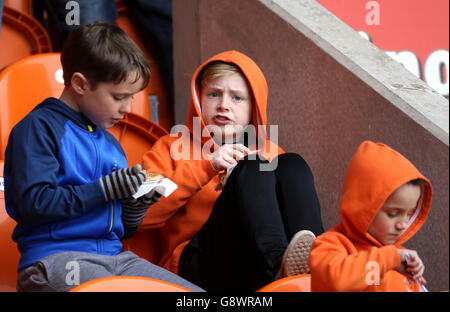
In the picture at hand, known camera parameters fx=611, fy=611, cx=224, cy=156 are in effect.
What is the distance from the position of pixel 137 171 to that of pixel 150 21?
158 cm

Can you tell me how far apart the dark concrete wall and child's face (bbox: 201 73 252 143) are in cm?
30

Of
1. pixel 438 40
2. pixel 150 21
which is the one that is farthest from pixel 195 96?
pixel 438 40

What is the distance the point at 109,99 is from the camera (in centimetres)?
148

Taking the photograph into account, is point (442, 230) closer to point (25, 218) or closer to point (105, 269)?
point (105, 269)

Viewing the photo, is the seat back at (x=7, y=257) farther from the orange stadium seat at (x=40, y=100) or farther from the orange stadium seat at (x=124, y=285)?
the orange stadium seat at (x=124, y=285)

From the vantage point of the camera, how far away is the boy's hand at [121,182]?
1406 mm

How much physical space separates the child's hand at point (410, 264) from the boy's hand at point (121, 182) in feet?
1.97

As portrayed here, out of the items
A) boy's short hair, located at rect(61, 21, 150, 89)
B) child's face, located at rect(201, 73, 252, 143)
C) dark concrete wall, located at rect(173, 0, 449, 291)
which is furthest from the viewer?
child's face, located at rect(201, 73, 252, 143)

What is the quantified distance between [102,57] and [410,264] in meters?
0.84

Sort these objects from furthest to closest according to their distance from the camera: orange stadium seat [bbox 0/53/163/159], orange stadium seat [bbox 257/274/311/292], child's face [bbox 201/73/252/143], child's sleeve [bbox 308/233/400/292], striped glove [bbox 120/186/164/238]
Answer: orange stadium seat [bbox 0/53/163/159]
child's face [bbox 201/73/252/143]
striped glove [bbox 120/186/164/238]
orange stadium seat [bbox 257/274/311/292]
child's sleeve [bbox 308/233/400/292]

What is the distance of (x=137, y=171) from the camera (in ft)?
4.62

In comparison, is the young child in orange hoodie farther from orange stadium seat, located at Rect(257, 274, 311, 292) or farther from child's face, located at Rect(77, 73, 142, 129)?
child's face, located at Rect(77, 73, 142, 129)

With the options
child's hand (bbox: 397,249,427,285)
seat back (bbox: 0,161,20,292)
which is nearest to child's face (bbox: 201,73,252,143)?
seat back (bbox: 0,161,20,292)

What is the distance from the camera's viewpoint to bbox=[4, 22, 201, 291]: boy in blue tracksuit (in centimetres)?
138
